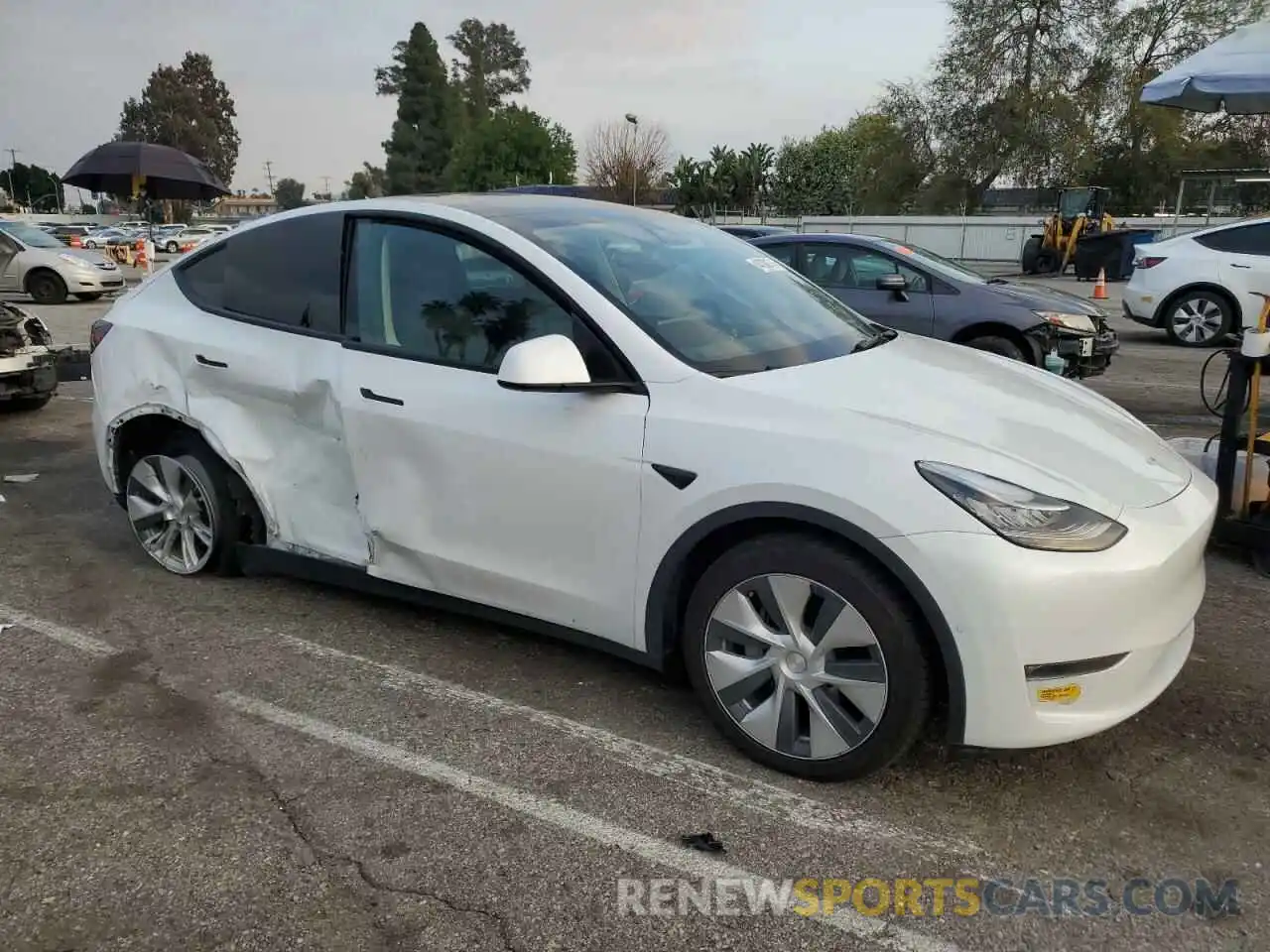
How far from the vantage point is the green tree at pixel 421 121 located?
277 feet

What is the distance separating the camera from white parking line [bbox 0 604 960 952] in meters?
2.22

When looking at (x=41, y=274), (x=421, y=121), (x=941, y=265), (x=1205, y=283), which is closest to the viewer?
(x=941, y=265)

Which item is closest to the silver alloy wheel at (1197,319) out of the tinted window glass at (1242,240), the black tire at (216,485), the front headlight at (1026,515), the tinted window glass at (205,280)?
the tinted window glass at (1242,240)

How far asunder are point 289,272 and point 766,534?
224 cm

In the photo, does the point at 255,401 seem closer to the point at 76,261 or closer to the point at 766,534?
the point at 766,534

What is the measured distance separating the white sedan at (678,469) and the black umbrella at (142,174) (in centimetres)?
1556

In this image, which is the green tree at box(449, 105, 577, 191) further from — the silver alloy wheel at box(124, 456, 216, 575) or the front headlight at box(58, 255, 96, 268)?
the silver alloy wheel at box(124, 456, 216, 575)

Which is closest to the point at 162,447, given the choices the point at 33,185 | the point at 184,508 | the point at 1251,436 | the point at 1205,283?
the point at 184,508

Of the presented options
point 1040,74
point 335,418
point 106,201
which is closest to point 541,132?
point 1040,74

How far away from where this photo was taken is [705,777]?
2.82 metres

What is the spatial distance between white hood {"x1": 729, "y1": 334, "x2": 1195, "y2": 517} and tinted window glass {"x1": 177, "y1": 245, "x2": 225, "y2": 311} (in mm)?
2376

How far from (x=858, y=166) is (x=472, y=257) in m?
46.4

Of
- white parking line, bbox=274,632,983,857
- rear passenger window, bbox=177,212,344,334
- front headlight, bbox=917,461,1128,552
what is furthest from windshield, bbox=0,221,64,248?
front headlight, bbox=917,461,1128,552

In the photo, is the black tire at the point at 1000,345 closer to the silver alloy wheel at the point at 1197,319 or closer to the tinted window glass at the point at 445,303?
the silver alloy wheel at the point at 1197,319
